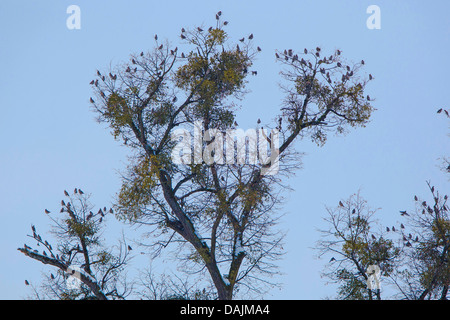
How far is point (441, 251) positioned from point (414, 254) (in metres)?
0.74

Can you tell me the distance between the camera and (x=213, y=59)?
2005cm

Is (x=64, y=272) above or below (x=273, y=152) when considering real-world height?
below

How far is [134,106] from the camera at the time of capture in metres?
19.9

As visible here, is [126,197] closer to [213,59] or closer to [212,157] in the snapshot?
[212,157]

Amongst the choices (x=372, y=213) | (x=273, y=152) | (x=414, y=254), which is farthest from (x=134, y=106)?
(x=414, y=254)

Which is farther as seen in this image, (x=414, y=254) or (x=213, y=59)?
(x=213, y=59)

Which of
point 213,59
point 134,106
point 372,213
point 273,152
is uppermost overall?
point 213,59
